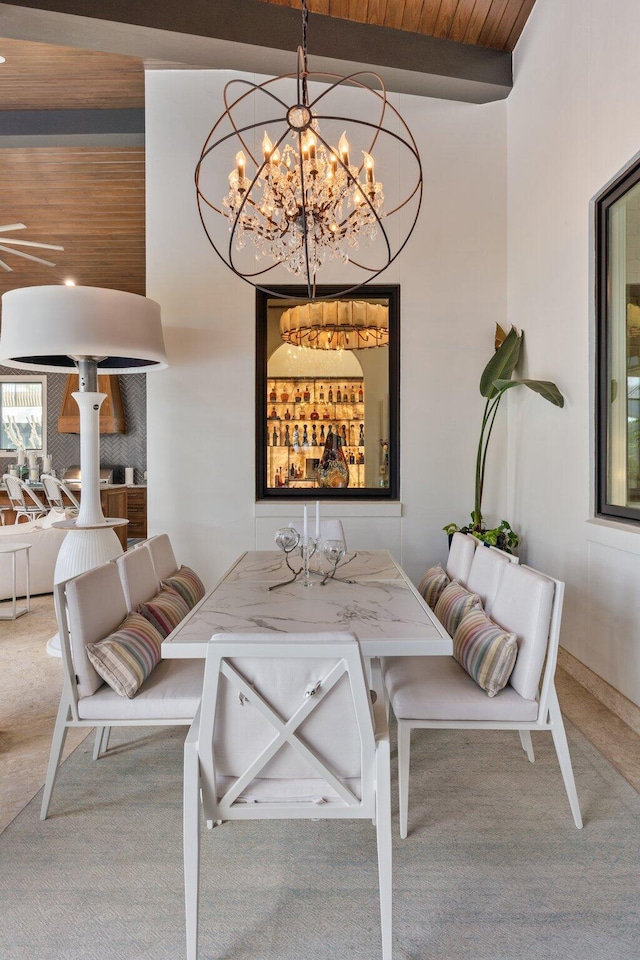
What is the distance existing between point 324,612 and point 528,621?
619 mm

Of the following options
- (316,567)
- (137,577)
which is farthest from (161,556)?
(316,567)

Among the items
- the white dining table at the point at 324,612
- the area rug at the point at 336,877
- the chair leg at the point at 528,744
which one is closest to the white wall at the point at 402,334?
the white dining table at the point at 324,612

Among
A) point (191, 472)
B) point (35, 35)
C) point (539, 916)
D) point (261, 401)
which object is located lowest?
point (539, 916)

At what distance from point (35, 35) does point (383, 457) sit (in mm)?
3326

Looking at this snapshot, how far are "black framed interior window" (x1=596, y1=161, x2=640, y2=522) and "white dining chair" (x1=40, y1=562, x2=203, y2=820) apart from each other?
211cm

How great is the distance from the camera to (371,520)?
4258 mm

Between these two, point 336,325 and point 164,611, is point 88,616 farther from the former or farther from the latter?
point 336,325

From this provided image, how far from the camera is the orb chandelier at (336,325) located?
437cm

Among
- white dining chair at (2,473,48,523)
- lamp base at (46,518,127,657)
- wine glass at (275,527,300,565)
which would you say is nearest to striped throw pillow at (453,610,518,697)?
wine glass at (275,527,300,565)

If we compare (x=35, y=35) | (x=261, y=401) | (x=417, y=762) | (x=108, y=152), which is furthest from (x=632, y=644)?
(x=108, y=152)

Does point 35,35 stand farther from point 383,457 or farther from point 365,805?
point 365,805

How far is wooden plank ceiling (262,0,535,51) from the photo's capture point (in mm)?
3689

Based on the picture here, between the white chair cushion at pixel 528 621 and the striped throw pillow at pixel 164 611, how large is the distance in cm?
120

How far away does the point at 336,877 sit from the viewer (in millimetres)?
1669
